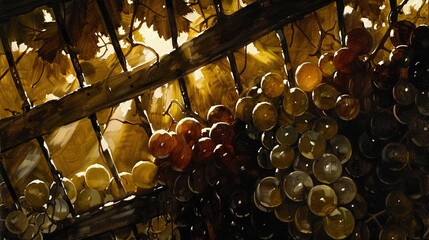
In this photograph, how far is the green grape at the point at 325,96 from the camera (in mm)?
712

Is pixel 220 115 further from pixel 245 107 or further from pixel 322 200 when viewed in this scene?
pixel 322 200

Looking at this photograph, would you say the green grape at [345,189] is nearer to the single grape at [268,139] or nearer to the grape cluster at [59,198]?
the single grape at [268,139]

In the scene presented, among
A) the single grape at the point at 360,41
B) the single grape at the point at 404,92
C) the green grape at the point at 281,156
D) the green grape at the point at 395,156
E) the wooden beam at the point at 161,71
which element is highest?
the wooden beam at the point at 161,71

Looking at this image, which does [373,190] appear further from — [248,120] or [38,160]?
[38,160]

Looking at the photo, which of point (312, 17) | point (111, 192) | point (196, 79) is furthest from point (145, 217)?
point (312, 17)

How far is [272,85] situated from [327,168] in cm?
9

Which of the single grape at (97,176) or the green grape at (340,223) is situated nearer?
the green grape at (340,223)

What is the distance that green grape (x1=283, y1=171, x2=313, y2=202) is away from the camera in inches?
27.9

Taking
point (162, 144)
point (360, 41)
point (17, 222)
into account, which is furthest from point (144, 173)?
point (360, 41)

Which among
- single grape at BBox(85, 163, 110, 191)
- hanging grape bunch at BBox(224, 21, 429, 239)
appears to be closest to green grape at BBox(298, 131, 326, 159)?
hanging grape bunch at BBox(224, 21, 429, 239)

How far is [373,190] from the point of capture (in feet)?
2.30

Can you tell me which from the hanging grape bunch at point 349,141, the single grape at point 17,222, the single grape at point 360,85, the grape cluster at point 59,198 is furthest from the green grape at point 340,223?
the single grape at point 17,222

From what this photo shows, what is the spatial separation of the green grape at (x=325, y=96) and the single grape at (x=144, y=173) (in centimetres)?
18

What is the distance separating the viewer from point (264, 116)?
2.37 ft
